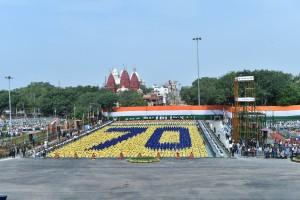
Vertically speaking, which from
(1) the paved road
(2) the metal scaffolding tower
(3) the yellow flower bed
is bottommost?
(1) the paved road

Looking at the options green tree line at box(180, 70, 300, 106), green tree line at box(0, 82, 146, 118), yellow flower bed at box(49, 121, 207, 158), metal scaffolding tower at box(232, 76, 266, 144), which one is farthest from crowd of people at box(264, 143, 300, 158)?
green tree line at box(180, 70, 300, 106)

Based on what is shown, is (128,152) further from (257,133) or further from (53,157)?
(257,133)

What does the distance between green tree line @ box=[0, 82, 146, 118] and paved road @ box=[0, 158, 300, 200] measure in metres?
59.9

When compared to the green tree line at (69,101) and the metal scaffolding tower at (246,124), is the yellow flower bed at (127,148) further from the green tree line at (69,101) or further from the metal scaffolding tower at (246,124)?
the green tree line at (69,101)

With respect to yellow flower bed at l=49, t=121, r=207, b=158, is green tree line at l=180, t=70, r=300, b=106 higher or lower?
higher

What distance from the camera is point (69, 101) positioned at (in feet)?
451

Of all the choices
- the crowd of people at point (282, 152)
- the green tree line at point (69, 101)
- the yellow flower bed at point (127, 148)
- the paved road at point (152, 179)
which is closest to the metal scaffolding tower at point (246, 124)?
the yellow flower bed at point (127, 148)

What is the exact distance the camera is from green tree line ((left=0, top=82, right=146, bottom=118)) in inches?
4498

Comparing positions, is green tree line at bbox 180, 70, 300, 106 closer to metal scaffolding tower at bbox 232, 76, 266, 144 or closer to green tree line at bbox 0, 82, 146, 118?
green tree line at bbox 0, 82, 146, 118

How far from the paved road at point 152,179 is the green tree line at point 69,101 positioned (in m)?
59.9

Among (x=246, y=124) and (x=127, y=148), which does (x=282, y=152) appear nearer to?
(x=246, y=124)

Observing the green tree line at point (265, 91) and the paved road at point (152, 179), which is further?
the green tree line at point (265, 91)

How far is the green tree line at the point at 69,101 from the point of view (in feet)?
375

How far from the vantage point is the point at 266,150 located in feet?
155
